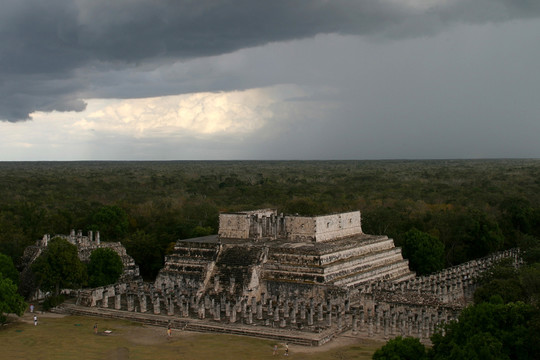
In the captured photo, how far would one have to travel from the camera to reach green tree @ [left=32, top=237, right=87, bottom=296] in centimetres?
2758

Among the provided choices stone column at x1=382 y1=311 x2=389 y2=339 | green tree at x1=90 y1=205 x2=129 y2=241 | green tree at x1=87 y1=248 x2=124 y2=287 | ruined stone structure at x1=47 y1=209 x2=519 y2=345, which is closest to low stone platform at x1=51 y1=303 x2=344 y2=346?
ruined stone structure at x1=47 y1=209 x2=519 y2=345

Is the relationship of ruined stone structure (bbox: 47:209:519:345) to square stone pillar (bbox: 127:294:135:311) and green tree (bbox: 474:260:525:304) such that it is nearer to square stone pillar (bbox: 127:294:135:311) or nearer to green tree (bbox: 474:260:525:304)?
square stone pillar (bbox: 127:294:135:311)

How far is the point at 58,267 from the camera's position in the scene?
2773 centimetres

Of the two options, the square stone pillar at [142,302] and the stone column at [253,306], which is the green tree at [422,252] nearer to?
the stone column at [253,306]

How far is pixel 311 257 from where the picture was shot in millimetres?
27188

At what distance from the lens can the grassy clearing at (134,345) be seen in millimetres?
20547

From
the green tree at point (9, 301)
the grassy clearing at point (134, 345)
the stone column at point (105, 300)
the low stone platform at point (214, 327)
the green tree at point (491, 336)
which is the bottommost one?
the grassy clearing at point (134, 345)

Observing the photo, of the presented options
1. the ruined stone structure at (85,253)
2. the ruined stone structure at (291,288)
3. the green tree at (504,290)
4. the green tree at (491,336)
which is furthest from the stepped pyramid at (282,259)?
the green tree at (491,336)

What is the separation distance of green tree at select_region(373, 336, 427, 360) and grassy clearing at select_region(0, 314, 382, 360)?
3.61 metres

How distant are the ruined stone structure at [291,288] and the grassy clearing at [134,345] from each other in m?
0.92

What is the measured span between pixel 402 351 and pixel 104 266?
60.3 feet

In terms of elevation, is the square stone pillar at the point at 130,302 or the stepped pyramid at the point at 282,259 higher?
the stepped pyramid at the point at 282,259

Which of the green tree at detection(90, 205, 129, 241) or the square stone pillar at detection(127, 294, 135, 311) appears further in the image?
the green tree at detection(90, 205, 129, 241)

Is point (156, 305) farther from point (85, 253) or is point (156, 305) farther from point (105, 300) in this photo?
point (85, 253)
